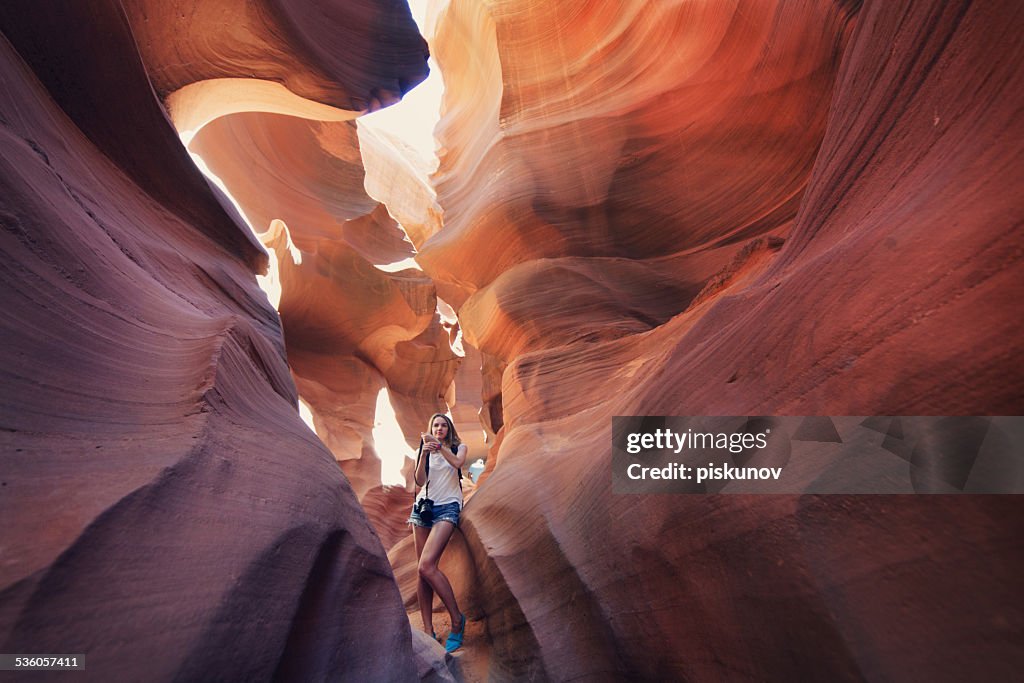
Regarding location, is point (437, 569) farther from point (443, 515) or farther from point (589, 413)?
point (589, 413)

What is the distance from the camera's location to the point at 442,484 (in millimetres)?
4836

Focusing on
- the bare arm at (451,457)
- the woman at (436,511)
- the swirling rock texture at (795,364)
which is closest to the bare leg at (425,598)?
the woman at (436,511)

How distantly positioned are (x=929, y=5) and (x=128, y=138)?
15.6 feet

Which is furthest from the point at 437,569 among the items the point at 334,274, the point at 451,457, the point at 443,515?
the point at 334,274

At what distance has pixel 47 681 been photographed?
4.84 feet

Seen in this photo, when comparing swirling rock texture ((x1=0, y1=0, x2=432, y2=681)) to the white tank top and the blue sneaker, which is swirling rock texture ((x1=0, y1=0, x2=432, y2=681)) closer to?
the blue sneaker

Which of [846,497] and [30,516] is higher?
[846,497]

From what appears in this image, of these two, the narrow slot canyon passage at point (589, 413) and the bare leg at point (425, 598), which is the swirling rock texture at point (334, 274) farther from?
the bare leg at point (425, 598)

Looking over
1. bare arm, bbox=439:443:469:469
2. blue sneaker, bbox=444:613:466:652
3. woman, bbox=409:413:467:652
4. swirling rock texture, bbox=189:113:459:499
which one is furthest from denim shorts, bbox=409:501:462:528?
swirling rock texture, bbox=189:113:459:499

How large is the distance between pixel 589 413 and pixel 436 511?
1.49 metres

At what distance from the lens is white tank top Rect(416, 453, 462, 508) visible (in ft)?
15.7

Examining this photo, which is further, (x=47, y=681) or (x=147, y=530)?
(x=147, y=530)

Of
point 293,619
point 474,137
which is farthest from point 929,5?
point 474,137

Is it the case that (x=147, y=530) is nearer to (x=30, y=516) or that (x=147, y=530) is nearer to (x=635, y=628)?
(x=30, y=516)
